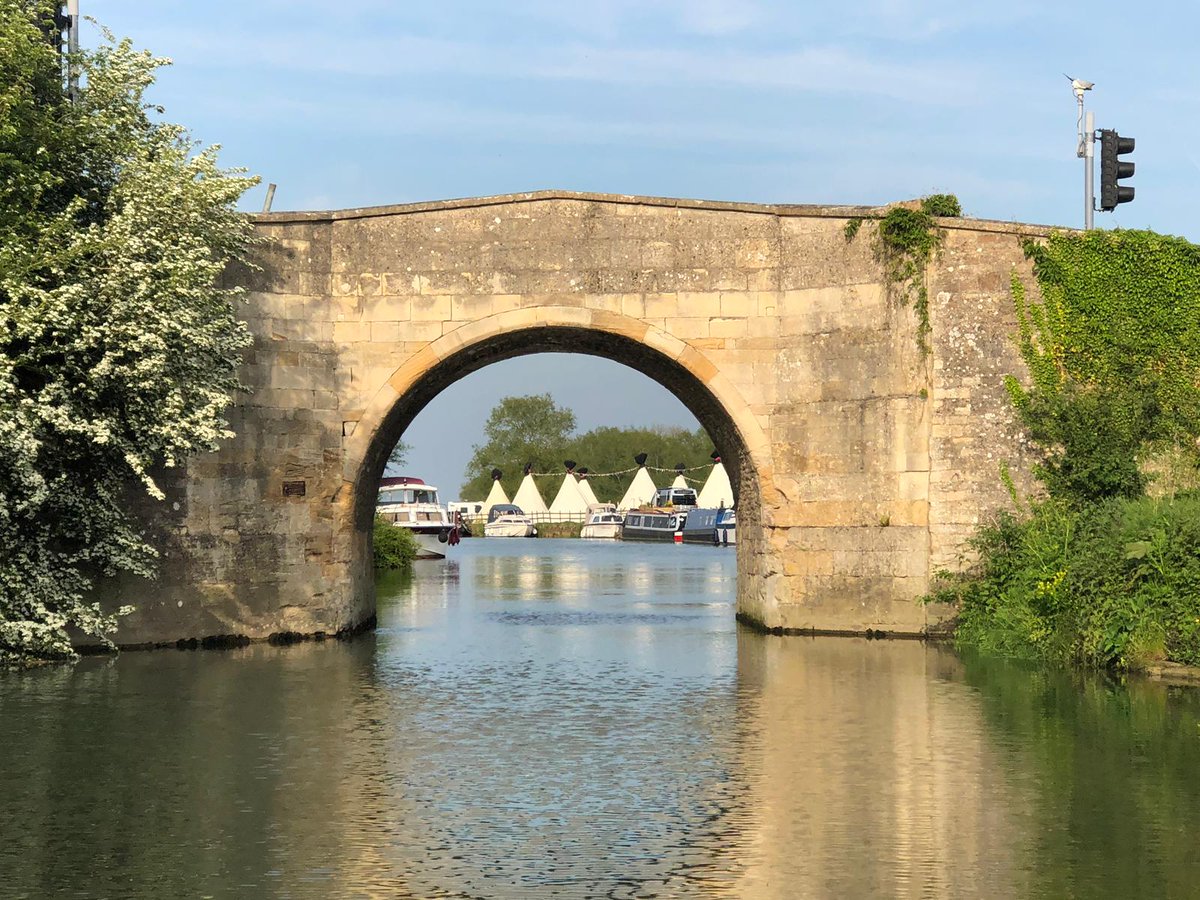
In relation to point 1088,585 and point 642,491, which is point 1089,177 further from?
point 642,491

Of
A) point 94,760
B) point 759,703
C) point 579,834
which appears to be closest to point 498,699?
point 759,703

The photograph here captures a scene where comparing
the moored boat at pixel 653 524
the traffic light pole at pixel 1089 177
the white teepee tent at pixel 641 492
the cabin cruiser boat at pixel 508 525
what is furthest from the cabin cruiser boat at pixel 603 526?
the traffic light pole at pixel 1089 177

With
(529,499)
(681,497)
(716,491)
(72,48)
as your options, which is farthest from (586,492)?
(72,48)

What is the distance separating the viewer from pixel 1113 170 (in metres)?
19.7

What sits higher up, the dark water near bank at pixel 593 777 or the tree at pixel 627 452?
the tree at pixel 627 452

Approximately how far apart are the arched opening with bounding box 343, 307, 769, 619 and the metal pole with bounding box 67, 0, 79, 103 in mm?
4685

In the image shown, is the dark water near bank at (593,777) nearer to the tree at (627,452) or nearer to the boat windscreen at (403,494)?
the boat windscreen at (403,494)

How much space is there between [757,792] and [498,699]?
457 cm

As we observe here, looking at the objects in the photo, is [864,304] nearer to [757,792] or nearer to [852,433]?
[852,433]

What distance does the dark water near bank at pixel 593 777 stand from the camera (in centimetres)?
711

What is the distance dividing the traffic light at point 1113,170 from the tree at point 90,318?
34.2 feet

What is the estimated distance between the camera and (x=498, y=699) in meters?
13.2

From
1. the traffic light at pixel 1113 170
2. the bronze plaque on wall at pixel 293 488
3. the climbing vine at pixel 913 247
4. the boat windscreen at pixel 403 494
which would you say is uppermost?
the traffic light at pixel 1113 170

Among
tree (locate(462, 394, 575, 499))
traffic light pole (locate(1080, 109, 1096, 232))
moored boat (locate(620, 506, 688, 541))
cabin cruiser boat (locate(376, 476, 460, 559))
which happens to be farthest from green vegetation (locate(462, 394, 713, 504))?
traffic light pole (locate(1080, 109, 1096, 232))
